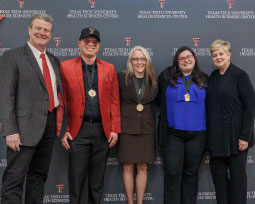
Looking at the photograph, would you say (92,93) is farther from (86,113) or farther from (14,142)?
(14,142)

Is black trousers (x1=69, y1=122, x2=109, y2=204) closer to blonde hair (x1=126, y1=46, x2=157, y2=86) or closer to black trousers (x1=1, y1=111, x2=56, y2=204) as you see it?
black trousers (x1=1, y1=111, x2=56, y2=204)

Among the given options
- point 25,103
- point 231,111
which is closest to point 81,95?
point 25,103

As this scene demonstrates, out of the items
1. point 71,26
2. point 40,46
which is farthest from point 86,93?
point 71,26

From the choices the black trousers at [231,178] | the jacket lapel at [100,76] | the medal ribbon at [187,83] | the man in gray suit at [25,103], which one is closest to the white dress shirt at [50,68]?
the man in gray suit at [25,103]

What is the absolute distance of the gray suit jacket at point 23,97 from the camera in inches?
75.6

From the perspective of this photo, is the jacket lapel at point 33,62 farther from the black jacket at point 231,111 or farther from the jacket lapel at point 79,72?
the black jacket at point 231,111

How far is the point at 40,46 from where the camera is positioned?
2141mm

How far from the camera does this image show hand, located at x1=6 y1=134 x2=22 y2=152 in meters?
1.94

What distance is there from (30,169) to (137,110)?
120 cm

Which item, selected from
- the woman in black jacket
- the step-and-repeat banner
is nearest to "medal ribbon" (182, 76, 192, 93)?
the woman in black jacket

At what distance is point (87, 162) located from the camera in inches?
94.8

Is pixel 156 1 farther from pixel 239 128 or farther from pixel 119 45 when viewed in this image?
pixel 239 128

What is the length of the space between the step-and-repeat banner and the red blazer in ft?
2.02

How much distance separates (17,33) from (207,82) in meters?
2.28
